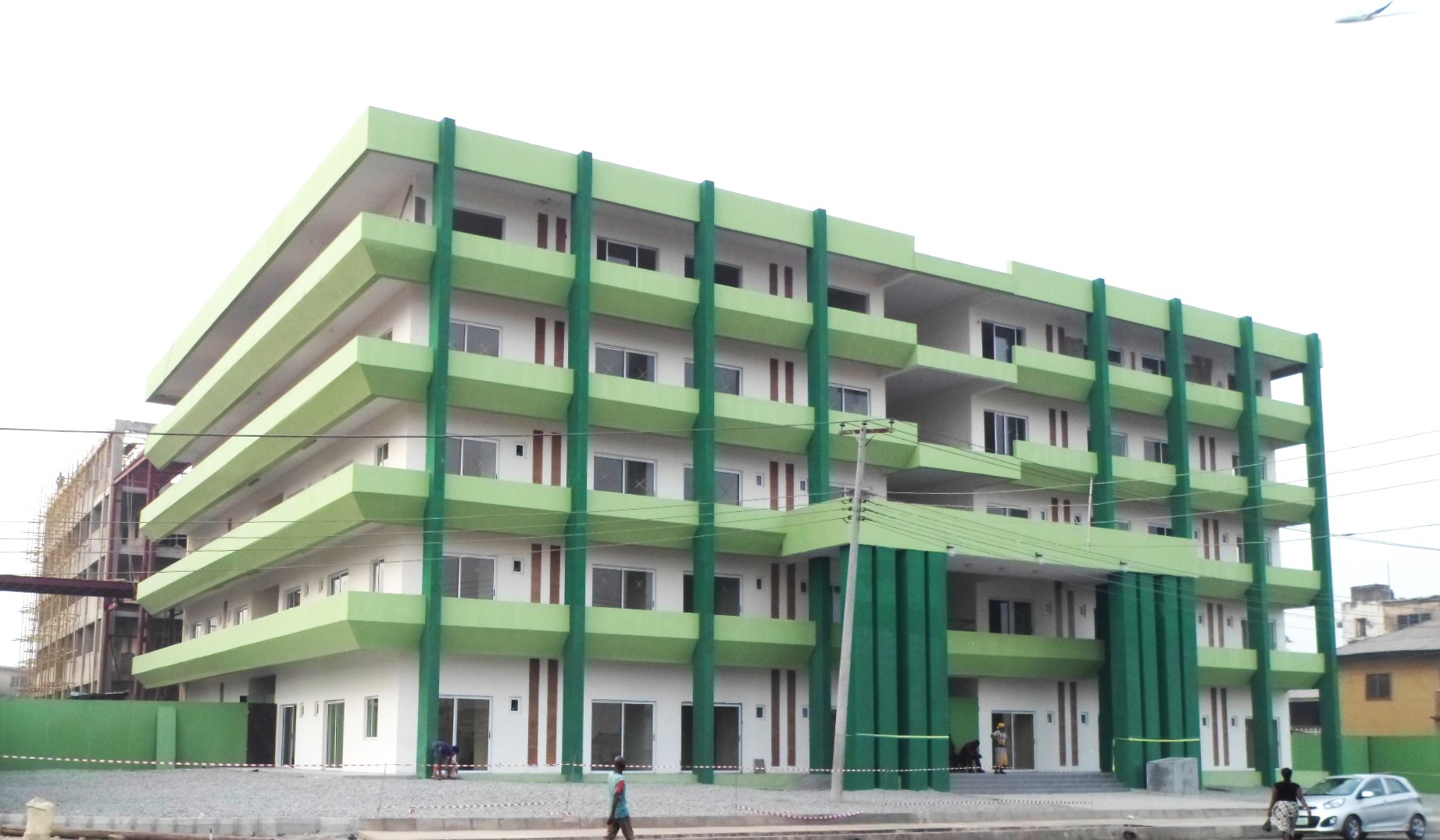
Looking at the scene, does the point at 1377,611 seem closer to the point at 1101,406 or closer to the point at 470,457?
the point at 1101,406

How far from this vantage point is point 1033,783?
161 ft

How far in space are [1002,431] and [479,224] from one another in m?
22.5

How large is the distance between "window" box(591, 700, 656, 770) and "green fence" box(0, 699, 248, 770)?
1442cm

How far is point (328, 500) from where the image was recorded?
44281mm

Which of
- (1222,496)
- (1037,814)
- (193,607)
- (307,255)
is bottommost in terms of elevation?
(1037,814)

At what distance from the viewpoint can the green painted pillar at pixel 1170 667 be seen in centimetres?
5225

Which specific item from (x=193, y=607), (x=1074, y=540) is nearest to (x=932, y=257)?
(x=1074, y=540)

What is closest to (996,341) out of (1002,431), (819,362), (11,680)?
(1002,431)

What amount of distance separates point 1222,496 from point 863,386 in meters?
18.8

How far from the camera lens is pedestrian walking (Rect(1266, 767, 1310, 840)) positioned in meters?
32.0

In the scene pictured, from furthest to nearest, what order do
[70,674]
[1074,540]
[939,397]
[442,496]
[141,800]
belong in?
[70,674] → [939,397] → [1074,540] → [442,496] → [141,800]

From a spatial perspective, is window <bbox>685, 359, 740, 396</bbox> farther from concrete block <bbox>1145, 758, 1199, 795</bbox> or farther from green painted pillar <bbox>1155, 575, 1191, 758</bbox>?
concrete block <bbox>1145, 758, 1199, 795</bbox>

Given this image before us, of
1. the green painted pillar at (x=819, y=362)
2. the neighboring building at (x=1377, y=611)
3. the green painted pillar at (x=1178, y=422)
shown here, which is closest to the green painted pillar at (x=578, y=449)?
the green painted pillar at (x=819, y=362)

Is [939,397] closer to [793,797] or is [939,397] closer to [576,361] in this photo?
[576,361]
